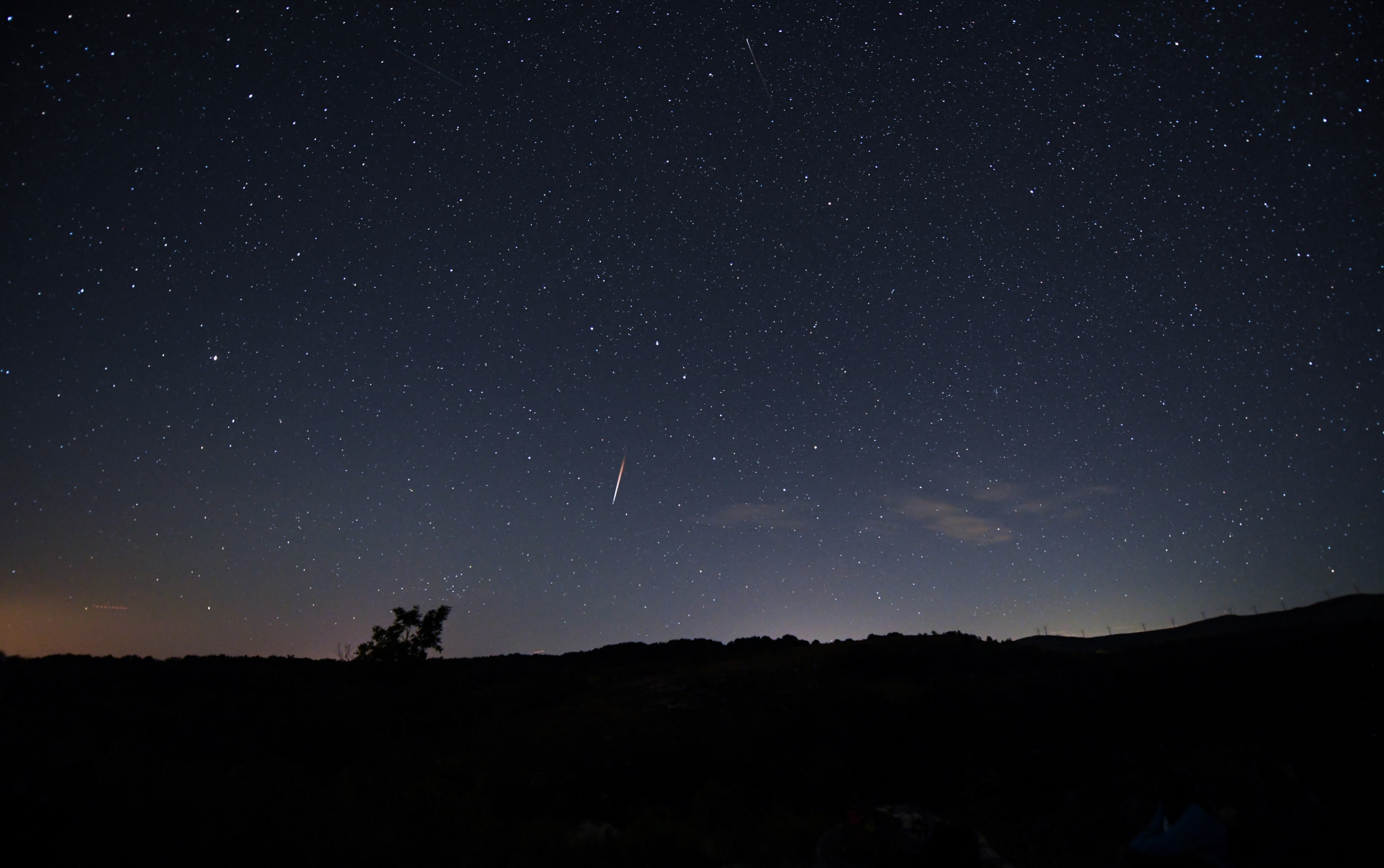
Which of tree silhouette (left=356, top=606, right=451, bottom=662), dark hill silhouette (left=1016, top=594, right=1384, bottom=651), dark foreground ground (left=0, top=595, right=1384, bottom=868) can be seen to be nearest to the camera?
dark foreground ground (left=0, top=595, right=1384, bottom=868)

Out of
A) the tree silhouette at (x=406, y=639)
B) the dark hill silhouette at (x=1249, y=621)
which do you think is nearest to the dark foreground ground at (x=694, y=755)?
the tree silhouette at (x=406, y=639)

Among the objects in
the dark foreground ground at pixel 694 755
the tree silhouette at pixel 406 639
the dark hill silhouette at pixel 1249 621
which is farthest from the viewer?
the dark hill silhouette at pixel 1249 621

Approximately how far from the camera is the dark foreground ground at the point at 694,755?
884cm

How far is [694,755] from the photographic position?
15.5m

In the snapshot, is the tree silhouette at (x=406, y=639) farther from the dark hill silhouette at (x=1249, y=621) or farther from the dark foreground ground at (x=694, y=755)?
the dark hill silhouette at (x=1249, y=621)

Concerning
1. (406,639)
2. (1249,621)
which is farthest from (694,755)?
(1249,621)

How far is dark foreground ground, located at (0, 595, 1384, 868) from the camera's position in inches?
348

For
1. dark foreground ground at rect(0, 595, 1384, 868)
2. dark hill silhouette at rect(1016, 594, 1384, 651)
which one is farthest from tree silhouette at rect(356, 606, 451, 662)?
dark hill silhouette at rect(1016, 594, 1384, 651)

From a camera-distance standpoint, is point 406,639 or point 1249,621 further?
point 1249,621

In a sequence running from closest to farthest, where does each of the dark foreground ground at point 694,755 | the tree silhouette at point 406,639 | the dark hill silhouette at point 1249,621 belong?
the dark foreground ground at point 694,755, the tree silhouette at point 406,639, the dark hill silhouette at point 1249,621

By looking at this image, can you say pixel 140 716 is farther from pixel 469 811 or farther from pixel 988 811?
pixel 988 811

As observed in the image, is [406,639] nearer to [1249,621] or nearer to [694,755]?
[694,755]

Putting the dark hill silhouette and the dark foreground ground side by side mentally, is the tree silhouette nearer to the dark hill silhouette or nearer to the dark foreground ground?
the dark foreground ground

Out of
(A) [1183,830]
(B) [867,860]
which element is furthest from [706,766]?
(A) [1183,830]
